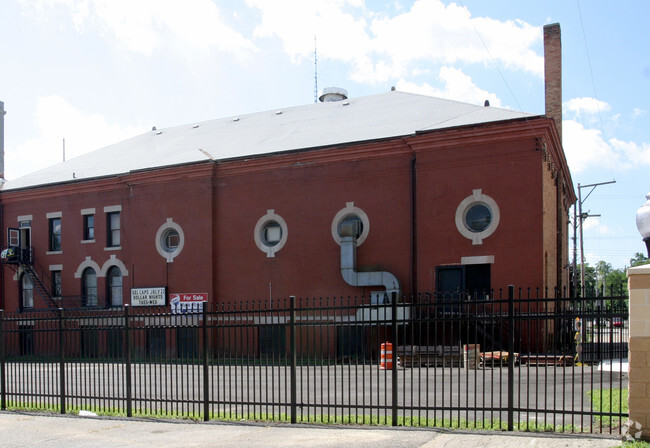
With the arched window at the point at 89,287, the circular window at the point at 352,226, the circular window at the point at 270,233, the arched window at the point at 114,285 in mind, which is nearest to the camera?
the circular window at the point at 352,226

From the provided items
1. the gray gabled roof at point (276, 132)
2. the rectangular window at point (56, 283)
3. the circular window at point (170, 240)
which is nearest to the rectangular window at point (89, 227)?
the gray gabled roof at point (276, 132)

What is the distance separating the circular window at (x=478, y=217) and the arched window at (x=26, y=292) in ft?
83.0

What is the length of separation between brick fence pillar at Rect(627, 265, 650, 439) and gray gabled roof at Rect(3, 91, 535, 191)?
17127 mm

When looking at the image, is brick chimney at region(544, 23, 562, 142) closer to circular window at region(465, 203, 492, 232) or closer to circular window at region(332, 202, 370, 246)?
circular window at region(465, 203, 492, 232)

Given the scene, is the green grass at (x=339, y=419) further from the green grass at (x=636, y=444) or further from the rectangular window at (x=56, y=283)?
the rectangular window at (x=56, y=283)

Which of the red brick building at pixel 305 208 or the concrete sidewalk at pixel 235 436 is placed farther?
the red brick building at pixel 305 208

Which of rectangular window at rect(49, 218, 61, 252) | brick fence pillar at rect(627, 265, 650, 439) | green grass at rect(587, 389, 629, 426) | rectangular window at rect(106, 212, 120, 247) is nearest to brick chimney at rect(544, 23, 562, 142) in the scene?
green grass at rect(587, 389, 629, 426)

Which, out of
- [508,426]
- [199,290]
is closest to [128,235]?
[199,290]

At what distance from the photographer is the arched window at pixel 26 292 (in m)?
37.9

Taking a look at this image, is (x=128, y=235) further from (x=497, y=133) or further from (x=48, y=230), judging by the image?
(x=497, y=133)

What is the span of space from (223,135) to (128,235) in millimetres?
7562

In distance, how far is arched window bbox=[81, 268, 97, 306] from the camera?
35281 mm

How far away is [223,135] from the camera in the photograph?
3697 cm

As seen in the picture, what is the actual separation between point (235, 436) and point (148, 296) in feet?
78.3
